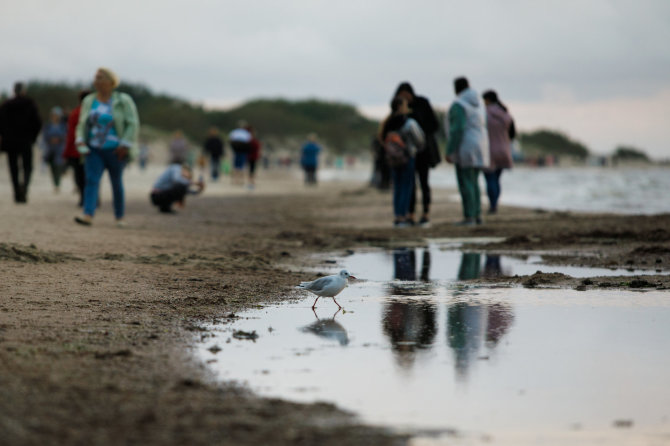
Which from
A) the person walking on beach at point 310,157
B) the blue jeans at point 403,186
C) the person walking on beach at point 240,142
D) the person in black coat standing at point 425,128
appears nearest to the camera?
the blue jeans at point 403,186

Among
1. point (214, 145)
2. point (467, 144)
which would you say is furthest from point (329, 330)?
point (214, 145)

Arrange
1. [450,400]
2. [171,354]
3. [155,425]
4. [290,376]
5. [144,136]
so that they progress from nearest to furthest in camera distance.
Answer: [155,425] < [450,400] < [290,376] < [171,354] < [144,136]

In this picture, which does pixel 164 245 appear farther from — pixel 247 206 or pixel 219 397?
pixel 247 206

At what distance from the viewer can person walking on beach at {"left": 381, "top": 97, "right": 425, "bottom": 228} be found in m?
12.5

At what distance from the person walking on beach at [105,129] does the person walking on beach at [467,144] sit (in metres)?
4.47

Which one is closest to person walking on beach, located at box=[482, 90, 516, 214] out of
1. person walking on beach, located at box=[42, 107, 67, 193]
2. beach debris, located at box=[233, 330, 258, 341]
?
person walking on beach, located at box=[42, 107, 67, 193]

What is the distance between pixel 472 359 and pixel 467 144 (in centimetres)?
880

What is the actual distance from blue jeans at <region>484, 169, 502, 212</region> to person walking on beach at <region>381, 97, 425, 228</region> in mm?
2371

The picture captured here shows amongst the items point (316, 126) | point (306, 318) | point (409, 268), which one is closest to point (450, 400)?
point (306, 318)

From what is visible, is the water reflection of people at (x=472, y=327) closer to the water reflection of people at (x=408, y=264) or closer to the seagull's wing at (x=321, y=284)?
the seagull's wing at (x=321, y=284)

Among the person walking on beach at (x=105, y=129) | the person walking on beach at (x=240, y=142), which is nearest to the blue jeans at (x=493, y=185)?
the person walking on beach at (x=105, y=129)

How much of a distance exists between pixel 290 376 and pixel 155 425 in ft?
3.03

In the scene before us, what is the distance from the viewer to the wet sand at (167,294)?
131 inches

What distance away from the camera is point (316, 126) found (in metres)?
139
